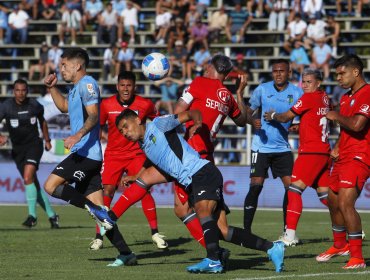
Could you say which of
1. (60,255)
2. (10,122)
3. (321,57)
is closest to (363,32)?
(321,57)

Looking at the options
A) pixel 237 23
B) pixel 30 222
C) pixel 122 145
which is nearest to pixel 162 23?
pixel 237 23

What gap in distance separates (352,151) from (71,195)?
3.24 m

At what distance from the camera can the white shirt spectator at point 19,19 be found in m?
34.1

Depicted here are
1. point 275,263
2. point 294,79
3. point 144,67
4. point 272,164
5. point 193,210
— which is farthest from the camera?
point 294,79

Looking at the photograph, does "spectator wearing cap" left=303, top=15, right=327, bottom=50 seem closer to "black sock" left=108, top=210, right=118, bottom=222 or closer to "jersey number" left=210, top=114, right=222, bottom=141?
"jersey number" left=210, top=114, right=222, bottom=141

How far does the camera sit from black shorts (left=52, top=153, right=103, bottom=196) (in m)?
11.5

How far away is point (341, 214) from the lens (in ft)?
37.5

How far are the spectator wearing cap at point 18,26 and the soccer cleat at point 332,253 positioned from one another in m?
24.0

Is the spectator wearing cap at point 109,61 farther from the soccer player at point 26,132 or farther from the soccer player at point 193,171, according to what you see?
the soccer player at point 193,171

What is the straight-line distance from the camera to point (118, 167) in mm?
14250

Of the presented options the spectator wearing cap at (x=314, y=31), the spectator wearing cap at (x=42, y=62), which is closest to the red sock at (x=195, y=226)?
the spectator wearing cap at (x=314, y=31)

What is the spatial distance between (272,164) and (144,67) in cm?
277

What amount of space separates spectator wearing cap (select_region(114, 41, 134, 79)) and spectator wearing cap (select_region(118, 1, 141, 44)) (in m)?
1.18

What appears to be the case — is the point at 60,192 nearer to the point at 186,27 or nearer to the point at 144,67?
the point at 144,67
